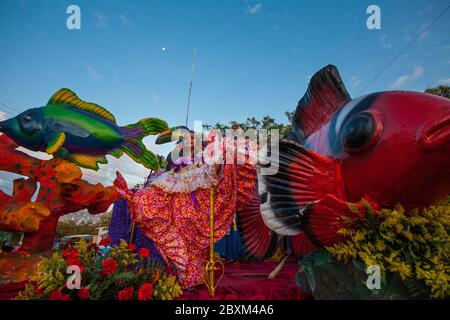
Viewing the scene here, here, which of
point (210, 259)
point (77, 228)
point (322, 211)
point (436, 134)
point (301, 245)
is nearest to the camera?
point (436, 134)

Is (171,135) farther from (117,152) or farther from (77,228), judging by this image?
(77,228)

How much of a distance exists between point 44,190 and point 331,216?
3.77 meters

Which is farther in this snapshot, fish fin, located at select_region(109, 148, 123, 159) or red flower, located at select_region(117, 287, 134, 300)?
fish fin, located at select_region(109, 148, 123, 159)

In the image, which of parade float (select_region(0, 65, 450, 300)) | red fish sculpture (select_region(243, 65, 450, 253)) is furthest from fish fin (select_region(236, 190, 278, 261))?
red fish sculpture (select_region(243, 65, 450, 253))

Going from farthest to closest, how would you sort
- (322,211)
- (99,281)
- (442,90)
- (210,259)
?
(442,90) → (210,259) → (99,281) → (322,211)

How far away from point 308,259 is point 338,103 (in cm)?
140

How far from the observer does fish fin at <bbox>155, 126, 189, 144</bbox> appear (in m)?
3.73

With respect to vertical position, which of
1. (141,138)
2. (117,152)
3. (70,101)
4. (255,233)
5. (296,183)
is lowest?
(255,233)

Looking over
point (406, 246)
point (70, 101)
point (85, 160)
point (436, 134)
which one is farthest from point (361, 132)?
point (70, 101)

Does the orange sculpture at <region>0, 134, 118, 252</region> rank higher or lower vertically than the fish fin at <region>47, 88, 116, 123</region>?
lower

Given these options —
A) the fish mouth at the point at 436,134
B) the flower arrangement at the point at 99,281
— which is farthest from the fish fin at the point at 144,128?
the fish mouth at the point at 436,134

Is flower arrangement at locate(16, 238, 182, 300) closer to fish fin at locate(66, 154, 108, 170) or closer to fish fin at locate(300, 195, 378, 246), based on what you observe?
fish fin at locate(300, 195, 378, 246)

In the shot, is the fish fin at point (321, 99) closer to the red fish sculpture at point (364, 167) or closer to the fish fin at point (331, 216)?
the red fish sculpture at point (364, 167)

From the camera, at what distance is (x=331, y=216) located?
1.68 m
